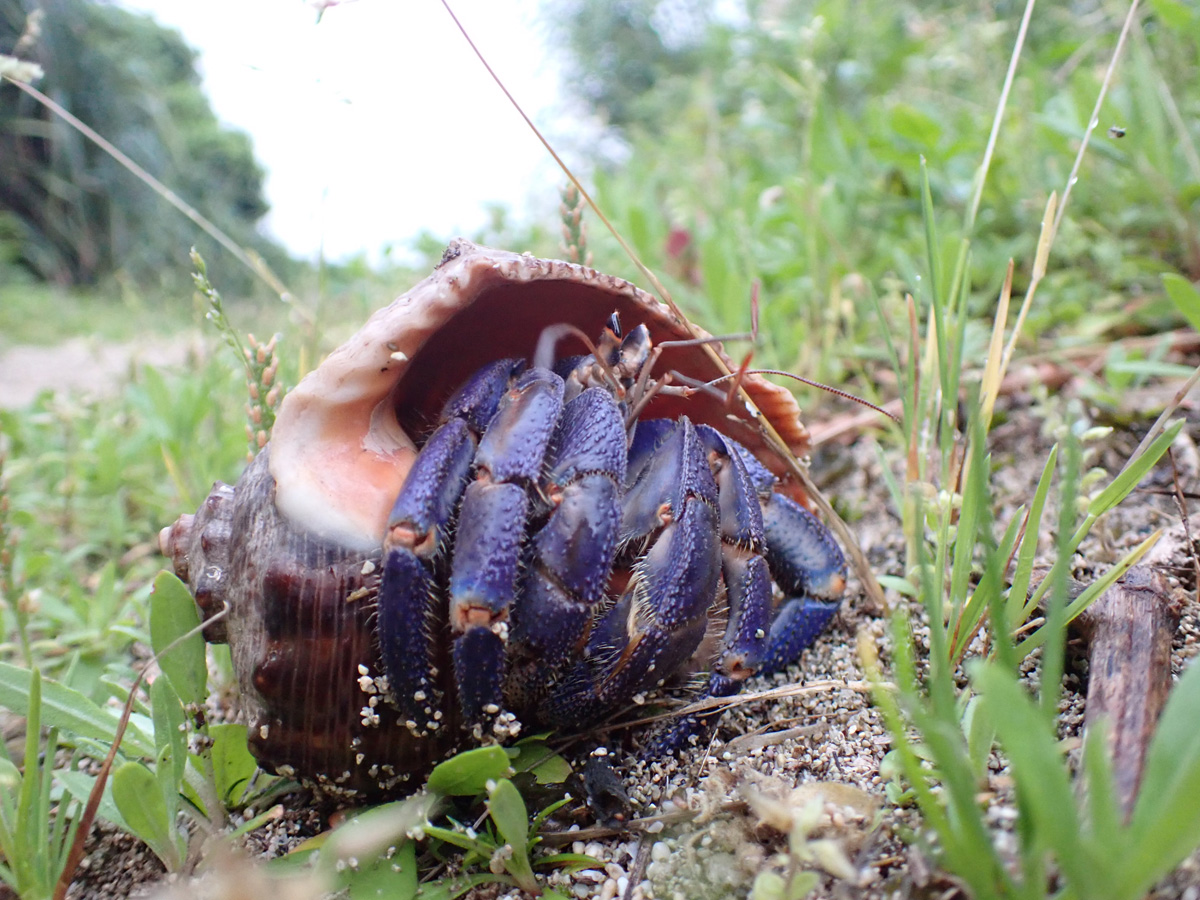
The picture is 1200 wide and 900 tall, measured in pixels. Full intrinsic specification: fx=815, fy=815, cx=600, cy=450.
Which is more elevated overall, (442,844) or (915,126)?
(915,126)

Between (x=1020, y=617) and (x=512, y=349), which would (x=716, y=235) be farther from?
(x=1020, y=617)

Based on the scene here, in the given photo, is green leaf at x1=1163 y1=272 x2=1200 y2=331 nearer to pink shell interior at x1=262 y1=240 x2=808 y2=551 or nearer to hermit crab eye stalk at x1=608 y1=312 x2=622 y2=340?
pink shell interior at x1=262 y1=240 x2=808 y2=551

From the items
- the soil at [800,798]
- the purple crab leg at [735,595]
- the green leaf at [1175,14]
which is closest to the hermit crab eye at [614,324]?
the purple crab leg at [735,595]

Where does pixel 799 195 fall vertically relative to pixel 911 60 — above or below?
below

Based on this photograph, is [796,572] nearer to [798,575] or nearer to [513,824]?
[798,575]

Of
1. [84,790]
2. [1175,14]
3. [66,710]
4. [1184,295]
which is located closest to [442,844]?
[84,790]

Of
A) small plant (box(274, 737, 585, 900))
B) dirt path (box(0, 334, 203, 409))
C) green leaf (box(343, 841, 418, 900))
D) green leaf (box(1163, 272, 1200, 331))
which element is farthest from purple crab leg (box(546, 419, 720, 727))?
dirt path (box(0, 334, 203, 409))

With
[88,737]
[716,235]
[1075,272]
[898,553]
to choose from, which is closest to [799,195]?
[716,235]
